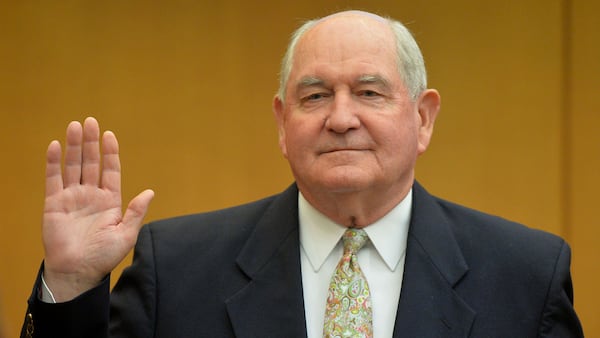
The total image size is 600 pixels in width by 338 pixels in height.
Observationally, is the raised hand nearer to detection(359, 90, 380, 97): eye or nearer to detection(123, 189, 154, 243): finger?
detection(123, 189, 154, 243): finger

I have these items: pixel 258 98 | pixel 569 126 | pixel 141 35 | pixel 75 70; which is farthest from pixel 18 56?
pixel 569 126

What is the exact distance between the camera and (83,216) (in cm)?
242

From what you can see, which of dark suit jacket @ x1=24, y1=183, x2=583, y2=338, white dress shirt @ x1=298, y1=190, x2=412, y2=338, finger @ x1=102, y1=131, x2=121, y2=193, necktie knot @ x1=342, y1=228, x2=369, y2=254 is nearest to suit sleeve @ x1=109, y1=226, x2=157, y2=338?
dark suit jacket @ x1=24, y1=183, x2=583, y2=338

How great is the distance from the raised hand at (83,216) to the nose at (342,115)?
531 mm

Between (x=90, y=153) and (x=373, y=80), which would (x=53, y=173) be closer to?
(x=90, y=153)

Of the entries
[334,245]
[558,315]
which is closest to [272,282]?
[334,245]

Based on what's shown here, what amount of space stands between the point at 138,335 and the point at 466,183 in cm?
227

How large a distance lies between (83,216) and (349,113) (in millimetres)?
741

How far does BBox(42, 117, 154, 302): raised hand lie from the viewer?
236 cm

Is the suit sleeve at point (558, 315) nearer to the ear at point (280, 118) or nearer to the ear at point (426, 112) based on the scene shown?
the ear at point (426, 112)

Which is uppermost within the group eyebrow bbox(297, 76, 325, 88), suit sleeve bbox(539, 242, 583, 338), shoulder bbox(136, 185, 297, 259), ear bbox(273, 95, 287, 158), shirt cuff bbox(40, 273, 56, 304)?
eyebrow bbox(297, 76, 325, 88)

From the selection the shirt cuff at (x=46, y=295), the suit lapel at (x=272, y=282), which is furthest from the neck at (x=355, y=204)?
the shirt cuff at (x=46, y=295)

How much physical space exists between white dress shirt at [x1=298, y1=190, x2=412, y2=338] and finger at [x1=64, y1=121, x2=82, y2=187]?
67cm

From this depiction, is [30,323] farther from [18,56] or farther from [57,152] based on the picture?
[18,56]
